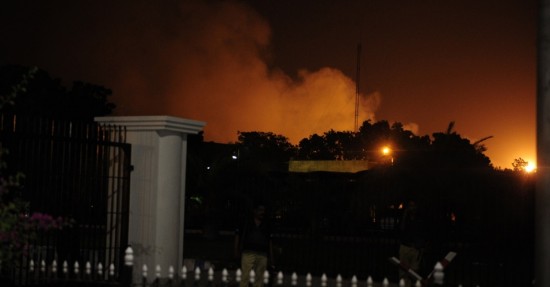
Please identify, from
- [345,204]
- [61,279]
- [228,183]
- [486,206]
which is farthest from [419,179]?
[61,279]

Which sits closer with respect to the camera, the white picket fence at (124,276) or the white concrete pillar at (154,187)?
the white picket fence at (124,276)

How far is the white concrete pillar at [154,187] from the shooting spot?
43.5ft

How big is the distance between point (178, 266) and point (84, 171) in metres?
2.27

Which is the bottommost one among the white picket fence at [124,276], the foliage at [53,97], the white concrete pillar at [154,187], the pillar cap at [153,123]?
the white picket fence at [124,276]

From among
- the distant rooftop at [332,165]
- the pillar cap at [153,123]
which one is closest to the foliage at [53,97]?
the distant rooftop at [332,165]

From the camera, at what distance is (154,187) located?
1333 centimetres

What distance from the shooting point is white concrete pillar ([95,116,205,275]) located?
1327cm

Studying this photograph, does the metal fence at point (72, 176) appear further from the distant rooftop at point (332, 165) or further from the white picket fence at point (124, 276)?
the distant rooftop at point (332, 165)

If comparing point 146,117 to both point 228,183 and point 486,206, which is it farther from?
point 228,183

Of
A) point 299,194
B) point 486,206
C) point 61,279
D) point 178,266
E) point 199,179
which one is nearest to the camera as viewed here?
point 61,279

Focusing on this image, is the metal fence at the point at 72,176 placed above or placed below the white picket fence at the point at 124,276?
above

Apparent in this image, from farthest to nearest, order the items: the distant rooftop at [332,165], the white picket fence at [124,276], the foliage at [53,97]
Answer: the distant rooftop at [332,165]
the foliage at [53,97]
the white picket fence at [124,276]

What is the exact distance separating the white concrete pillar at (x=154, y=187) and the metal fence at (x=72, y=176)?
0.76 ft

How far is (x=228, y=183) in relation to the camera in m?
35.6
